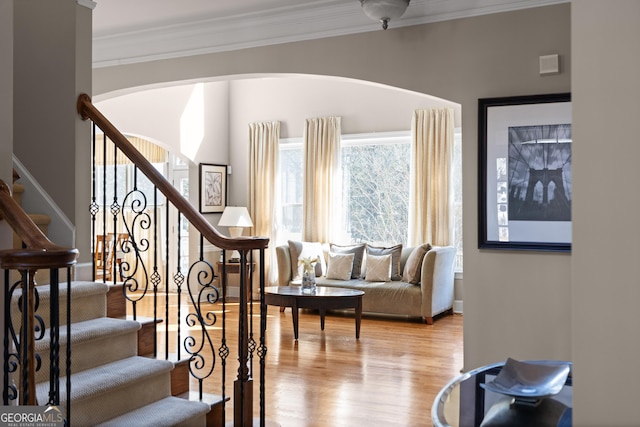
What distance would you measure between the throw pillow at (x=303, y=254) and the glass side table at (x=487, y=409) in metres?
6.28

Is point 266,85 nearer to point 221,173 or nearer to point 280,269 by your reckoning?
point 221,173

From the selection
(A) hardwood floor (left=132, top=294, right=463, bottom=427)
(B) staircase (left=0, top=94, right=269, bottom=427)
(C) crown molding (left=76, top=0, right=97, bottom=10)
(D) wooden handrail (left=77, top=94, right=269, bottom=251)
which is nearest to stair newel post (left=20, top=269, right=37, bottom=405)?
(B) staircase (left=0, top=94, right=269, bottom=427)

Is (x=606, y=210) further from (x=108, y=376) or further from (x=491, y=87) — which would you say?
(x=491, y=87)

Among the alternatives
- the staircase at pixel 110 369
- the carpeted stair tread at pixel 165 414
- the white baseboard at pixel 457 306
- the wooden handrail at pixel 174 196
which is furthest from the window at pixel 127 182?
the carpeted stair tread at pixel 165 414

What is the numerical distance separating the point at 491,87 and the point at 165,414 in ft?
10.2

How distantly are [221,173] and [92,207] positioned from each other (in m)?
5.39

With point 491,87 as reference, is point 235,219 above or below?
below

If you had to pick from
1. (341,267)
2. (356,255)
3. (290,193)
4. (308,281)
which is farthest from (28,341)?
(290,193)

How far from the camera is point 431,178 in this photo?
8.26 metres

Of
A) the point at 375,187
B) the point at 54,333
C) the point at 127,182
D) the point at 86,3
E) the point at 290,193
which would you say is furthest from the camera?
the point at 127,182

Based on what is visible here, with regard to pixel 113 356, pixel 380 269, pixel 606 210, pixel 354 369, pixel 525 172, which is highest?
pixel 525 172

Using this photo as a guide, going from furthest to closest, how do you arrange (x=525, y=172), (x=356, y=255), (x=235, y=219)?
(x=235, y=219) → (x=356, y=255) → (x=525, y=172)

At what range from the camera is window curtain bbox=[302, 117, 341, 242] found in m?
8.92

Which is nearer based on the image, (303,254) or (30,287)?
(30,287)
